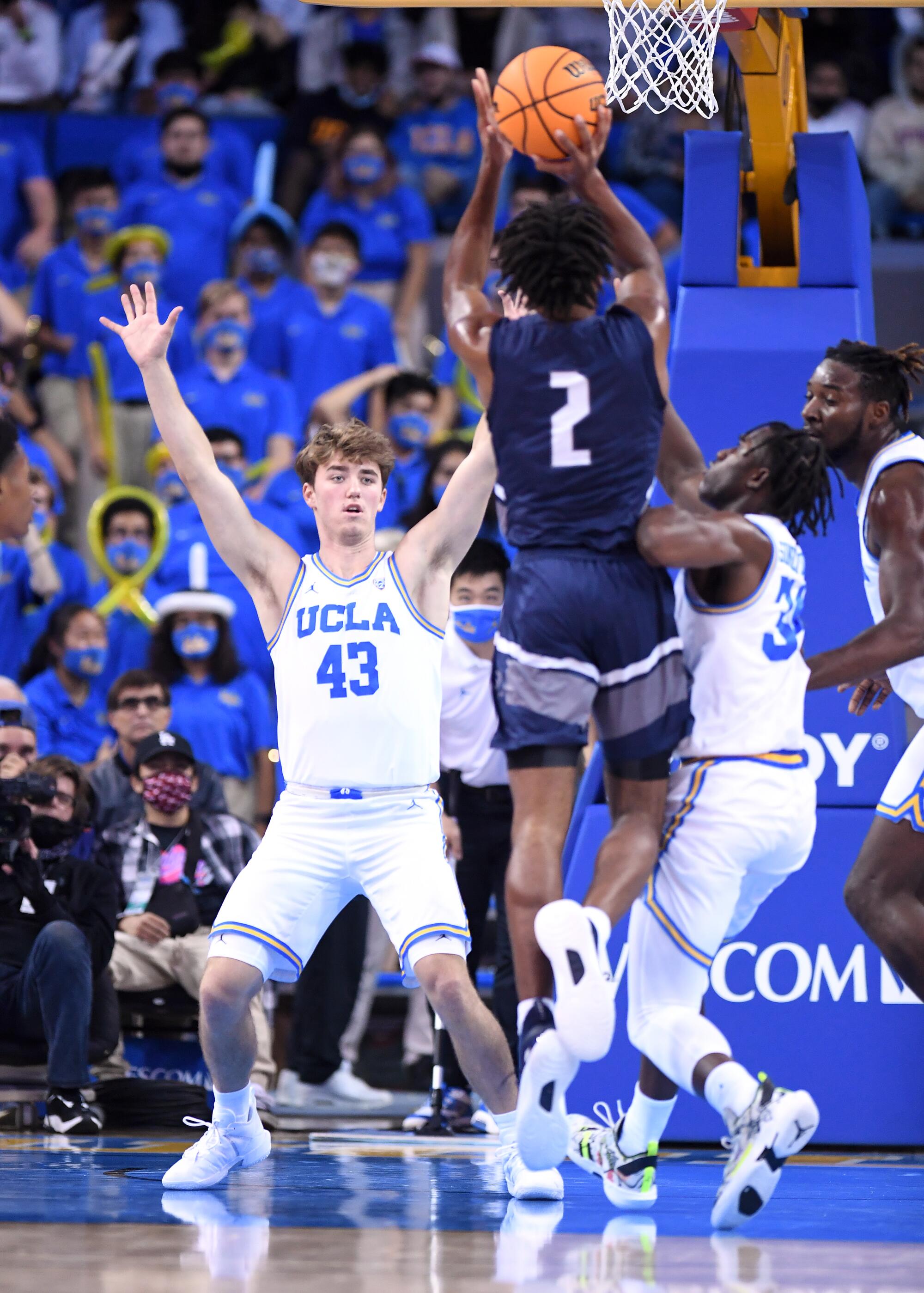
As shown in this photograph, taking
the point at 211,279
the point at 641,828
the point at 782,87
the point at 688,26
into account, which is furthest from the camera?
the point at 211,279

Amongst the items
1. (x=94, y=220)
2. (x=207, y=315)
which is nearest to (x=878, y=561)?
(x=207, y=315)

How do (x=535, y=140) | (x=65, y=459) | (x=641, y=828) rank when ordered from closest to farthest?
1. (x=641, y=828)
2. (x=535, y=140)
3. (x=65, y=459)

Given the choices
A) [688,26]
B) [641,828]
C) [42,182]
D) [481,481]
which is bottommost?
[641,828]

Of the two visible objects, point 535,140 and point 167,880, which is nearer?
point 535,140

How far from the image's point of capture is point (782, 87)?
25.6 ft

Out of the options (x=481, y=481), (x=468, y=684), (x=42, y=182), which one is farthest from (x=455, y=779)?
(x=42, y=182)

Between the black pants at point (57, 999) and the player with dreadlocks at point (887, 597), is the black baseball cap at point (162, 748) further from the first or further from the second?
the player with dreadlocks at point (887, 597)

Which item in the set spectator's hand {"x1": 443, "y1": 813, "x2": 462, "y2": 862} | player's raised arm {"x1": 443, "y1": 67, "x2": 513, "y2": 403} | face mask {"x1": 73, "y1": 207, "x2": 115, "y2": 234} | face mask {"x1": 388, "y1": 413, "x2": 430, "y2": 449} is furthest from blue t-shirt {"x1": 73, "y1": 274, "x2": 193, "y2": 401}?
player's raised arm {"x1": 443, "y1": 67, "x2": 513, "y2": 403}

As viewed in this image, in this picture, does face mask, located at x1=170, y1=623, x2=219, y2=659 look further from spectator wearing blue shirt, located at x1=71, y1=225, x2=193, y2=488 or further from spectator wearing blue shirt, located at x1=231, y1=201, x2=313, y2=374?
spectator wearing blue shirt, located at x1=231, y1=201, x2=313, y2=374

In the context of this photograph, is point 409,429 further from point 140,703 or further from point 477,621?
point 477,621

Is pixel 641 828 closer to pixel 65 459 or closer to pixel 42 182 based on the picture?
pixel 65 459

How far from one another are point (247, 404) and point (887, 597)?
270 inches

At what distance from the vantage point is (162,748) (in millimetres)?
8289

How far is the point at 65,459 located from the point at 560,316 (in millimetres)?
7511
